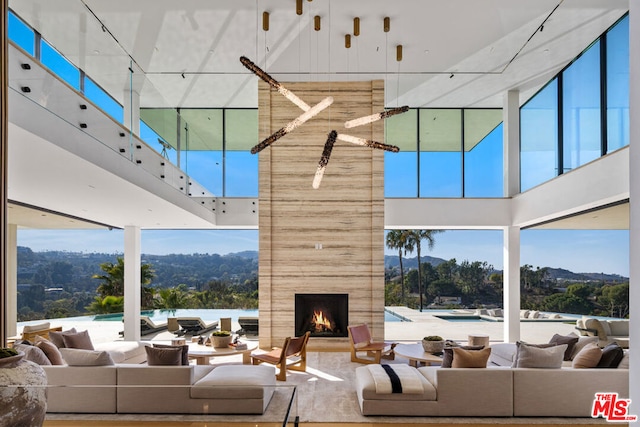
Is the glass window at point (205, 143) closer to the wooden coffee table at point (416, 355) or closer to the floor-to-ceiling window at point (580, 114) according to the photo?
the wooden coffee table at point (416, 355)

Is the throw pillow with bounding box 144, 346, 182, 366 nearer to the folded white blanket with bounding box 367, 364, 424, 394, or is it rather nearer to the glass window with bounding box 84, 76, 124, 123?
the folded white blanket with bounding box 367, 364, 424, 394

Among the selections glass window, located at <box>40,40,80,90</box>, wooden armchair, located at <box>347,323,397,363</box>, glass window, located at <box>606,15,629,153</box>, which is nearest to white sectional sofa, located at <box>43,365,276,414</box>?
glass window, located at <box>40,40,80,90</box>

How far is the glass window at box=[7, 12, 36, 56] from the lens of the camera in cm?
391

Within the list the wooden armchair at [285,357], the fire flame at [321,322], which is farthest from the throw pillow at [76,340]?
the fire flame at [321,322]

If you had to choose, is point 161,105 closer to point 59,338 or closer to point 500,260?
point 59,338

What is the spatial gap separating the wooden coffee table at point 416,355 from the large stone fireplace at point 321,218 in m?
1.42

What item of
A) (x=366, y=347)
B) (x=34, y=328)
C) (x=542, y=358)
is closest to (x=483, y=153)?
(x=366, y=347)

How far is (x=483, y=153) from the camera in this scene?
10852mm

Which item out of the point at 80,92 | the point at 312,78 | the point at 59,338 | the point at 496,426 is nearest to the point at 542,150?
the point at 312,78

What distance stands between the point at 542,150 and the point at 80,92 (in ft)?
27.6

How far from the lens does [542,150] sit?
931cm

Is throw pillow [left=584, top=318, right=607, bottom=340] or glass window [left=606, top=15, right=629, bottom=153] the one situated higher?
glass window [left=606, top=15, right=629, bottom=153]

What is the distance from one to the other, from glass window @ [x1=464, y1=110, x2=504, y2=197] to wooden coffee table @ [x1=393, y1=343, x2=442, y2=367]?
437cm

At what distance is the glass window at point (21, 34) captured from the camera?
3912mm
